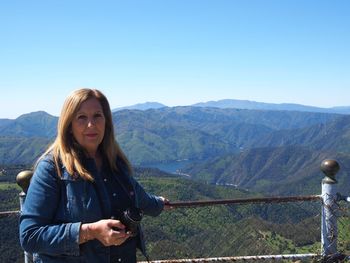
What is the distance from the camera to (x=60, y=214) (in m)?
2.35

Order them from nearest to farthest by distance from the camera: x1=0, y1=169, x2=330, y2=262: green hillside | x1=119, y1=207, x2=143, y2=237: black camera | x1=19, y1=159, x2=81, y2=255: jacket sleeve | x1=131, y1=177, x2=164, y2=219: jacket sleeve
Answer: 1. x1=19, y1=159, x2=81, y2=255: jacket sleeve
2. x1=119, y1=207, x2=143, y2=237: black camera
3. x1=131, y1=177, x2=164, y2=219: jacket sleeve
4. x1=0, y1=169, x2=330, y2=262: green hillside

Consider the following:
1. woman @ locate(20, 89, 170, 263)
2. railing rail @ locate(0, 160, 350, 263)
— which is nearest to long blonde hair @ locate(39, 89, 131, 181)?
woman @ locate(20, 89, 170, 263)

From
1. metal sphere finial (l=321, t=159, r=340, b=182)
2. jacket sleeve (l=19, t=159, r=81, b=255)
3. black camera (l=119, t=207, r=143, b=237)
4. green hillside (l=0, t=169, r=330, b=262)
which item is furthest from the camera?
green hillside (l=0, t=169, r=330, b=262)

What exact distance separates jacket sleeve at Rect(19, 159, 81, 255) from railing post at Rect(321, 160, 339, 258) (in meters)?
3.29

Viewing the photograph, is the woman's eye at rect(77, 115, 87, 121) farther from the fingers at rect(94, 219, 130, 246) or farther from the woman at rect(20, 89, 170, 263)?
the fingers at rect(94, 219, 130, 246)

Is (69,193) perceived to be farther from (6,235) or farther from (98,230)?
(6,235)

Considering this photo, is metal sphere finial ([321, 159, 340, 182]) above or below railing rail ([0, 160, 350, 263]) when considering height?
above

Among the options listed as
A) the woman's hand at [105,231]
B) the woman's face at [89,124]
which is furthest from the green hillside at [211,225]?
the woman's hand at [105,231]

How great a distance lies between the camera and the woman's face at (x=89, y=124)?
2.55 metres

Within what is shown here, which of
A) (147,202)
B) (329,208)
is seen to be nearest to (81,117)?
(147,202)

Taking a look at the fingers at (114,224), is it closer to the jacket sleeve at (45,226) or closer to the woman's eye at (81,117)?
the jacket sleeve at (45,226)

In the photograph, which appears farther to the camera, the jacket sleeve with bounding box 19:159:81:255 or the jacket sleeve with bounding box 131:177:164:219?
the jacket sleeve with bounding box 131:177:164:219

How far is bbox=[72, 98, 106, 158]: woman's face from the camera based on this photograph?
8.36ft

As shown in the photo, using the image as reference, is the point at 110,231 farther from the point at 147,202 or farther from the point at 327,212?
the point at 327,212
